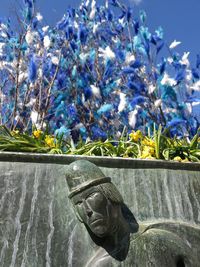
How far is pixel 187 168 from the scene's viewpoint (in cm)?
245

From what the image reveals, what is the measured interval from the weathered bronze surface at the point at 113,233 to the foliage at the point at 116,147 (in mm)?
588

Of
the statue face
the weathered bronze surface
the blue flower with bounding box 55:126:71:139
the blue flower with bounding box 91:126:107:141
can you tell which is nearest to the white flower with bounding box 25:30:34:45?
the blue flower with bounding box 91:126:107:141

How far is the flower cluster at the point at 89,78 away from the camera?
5.38m

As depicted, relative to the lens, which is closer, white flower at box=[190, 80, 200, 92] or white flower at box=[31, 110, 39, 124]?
white flower at box=[190, 80, 200, 92]

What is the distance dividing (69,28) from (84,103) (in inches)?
55.1

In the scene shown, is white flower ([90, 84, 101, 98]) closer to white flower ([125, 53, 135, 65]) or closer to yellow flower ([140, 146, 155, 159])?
white flower ([125, 53, 135, 65])

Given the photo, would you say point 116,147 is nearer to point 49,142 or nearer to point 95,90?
point 49,142

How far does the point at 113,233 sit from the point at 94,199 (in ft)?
0.66

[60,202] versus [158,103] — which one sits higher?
[158,103]

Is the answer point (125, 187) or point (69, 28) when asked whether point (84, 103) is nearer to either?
point (69, 28)

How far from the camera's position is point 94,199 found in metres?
1.97

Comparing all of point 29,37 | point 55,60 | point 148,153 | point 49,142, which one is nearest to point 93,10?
point 55,60

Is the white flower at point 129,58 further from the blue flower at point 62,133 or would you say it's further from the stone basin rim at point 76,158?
the stone basin rim at point 76,158

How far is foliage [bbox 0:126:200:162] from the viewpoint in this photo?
2.62 metres
